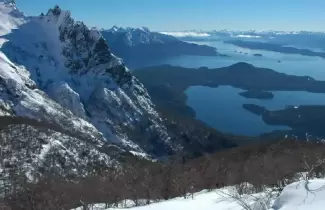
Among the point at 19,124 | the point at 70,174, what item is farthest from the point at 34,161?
the point at 19,124

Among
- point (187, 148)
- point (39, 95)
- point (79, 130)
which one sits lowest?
point (187, 148)

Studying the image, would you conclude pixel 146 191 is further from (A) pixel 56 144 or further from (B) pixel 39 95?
(B) pixel 39 95

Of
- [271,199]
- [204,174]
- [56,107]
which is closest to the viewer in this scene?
[271,199]

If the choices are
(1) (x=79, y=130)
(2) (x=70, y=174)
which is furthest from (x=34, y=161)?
(1) (x=79, y=130)

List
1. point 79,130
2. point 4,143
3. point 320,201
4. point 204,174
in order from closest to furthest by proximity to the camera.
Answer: point 320,201, point 204,174, point 4,143, point 79,130

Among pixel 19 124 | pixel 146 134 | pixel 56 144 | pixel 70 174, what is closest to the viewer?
pixel 70 174

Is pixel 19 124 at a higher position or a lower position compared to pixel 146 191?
lower

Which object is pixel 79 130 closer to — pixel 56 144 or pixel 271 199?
pixel 56 144

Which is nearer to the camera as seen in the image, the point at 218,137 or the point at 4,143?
the point at 4,143

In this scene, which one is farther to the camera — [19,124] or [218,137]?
[218,137]
